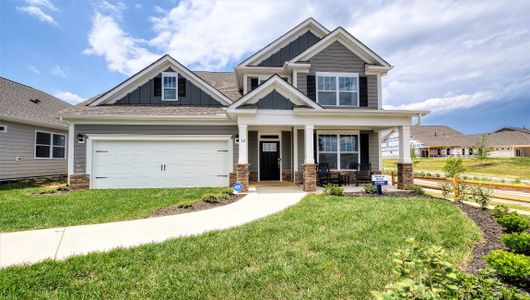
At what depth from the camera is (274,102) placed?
1068cm

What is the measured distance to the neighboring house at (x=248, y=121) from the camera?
10742 mm

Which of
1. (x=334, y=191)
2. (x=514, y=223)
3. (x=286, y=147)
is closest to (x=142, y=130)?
(x=286, y=147)

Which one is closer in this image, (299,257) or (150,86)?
(299,257)

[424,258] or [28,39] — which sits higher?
[28,39]

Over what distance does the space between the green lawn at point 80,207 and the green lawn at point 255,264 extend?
2.77m

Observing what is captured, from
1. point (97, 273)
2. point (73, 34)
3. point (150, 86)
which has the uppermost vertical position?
point (73, 34)

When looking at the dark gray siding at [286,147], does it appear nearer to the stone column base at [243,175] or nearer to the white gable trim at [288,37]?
the stone column base at [243,175]

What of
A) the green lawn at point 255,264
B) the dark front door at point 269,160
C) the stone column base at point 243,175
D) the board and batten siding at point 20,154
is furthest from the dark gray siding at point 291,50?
the board and batten siding at point 20,154

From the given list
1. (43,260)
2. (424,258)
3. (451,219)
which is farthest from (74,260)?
(451,219)

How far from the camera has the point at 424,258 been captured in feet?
7.67

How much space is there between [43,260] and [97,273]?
1176 millimetres

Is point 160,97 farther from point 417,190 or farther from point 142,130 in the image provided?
point 417,190

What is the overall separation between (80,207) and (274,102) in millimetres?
7568

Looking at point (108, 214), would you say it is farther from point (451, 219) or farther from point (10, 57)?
point (10, 57)
